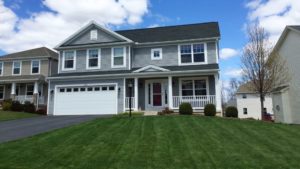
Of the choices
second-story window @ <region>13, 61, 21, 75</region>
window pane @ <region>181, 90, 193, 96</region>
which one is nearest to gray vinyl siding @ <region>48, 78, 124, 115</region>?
window pane @ <region>181, 90, 193, 96</region>

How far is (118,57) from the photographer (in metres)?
20.9

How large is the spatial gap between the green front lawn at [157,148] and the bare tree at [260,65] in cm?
732

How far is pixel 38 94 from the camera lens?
85.4 feet

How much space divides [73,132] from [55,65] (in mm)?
19698

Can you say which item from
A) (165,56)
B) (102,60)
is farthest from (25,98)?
(165,56)

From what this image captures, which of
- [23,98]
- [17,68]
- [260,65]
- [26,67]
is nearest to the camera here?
[260,65]

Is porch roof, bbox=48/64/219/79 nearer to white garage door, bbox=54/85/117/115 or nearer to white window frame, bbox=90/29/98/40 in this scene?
white garage door, bbox=54/85/117/115

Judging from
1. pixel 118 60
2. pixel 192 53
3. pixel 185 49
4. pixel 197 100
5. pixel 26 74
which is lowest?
pixel 197 100

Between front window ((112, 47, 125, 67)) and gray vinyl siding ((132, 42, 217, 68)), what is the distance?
1.09 metres

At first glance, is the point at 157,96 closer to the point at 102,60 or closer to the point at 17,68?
the point at 102,60

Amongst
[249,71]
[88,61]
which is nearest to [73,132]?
[88,61]

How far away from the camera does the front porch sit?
18.5 m

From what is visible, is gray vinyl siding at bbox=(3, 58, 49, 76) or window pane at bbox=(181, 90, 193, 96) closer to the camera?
window pane at bbox=(181, 90, 193, 96)

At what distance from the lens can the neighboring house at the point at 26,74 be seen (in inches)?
1034
